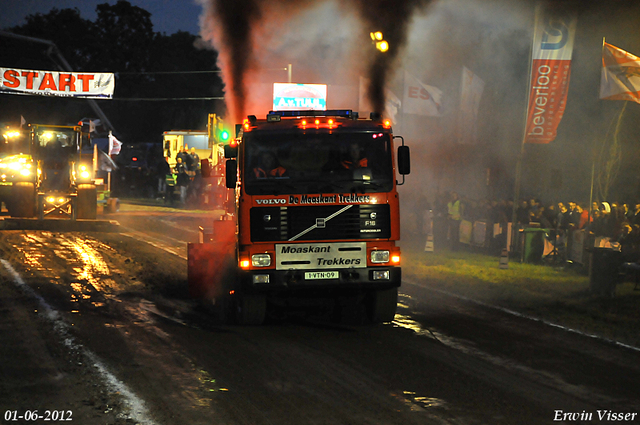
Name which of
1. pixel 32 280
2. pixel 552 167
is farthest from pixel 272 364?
pixel 552 167

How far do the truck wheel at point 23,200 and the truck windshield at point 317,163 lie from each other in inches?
593

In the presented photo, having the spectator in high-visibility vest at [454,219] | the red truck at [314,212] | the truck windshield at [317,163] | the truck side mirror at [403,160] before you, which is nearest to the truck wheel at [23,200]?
the spectator in high-visibility vest at [454,219]

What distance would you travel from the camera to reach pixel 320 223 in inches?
331

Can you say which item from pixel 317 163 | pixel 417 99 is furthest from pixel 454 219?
pixel 317 163

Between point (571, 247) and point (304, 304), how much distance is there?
810cm

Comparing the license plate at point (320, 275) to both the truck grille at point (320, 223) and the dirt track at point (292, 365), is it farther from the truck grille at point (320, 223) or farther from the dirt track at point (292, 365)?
the dirt track at point (292, 365)

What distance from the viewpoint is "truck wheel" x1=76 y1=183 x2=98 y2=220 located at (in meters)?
21.4

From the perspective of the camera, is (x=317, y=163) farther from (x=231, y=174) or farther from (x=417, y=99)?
(x=417, y=99)

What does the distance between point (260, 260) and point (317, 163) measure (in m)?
1.44

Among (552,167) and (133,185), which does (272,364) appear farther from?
(133,185)

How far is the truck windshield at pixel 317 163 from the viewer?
8.44 meters

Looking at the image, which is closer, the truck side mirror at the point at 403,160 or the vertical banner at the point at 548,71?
the truck side mirror at the point at 403,160

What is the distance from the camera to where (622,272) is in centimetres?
1305

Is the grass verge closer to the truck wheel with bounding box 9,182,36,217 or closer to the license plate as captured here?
the license plate
